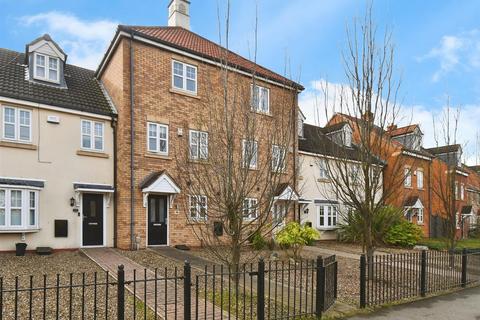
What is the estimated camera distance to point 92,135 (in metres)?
→ 15.1

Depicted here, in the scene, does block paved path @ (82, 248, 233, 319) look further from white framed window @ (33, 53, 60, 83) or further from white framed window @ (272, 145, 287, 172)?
white framed window @ (33, 53, 60, 83)

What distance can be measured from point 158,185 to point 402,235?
14890 mm

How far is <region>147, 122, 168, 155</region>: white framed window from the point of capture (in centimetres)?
1552

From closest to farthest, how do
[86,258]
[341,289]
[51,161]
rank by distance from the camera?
[341,289] → [86,258] → [51,161]

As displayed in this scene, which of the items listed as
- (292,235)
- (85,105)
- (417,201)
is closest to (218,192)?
(292,235)

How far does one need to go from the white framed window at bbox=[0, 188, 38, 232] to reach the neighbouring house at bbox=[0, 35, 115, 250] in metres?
0.03

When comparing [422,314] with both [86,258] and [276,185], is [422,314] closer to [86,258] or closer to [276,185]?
[276,185]

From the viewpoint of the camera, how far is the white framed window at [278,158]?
23.4 ft

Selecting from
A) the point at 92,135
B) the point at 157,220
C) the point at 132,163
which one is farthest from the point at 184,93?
the point at 157,220

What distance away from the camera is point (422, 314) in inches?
306

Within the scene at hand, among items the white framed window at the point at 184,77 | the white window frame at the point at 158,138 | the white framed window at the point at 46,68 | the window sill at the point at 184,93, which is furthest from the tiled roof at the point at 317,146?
the white framed window at the point at 46,68

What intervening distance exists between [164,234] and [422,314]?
34.6ft

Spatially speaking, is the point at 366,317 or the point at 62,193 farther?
the point at 62,193

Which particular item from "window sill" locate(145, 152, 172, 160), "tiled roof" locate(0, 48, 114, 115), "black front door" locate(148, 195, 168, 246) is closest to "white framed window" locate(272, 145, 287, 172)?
"window sill" locate(145, 152, 172, 160)
